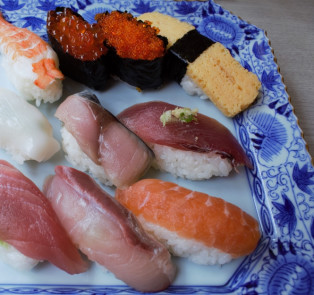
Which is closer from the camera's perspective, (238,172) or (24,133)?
(24,133)

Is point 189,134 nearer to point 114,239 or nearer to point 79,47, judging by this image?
point 114,239

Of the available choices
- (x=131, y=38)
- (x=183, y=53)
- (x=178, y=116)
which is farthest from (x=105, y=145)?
(x=183, y=53)

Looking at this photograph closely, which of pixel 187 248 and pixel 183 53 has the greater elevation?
pixel 183 53

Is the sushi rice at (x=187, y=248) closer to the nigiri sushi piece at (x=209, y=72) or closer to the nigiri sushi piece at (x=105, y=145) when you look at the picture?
the nigiri sushi piece at (x=105, y=145)

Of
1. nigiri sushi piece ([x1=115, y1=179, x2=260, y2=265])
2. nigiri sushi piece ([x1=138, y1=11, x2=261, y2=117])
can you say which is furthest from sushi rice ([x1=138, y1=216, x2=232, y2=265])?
nigiri sushi piece ([x1=138, y1=11, x2=261, y2=117])

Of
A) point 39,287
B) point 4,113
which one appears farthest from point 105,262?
point 4,113

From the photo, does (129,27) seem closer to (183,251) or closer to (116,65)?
(116,65)

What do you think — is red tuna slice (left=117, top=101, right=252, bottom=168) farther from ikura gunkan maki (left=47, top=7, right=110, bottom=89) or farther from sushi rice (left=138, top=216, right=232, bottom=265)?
sushi rice (left=138, top=216, right=232, bottom=265)
